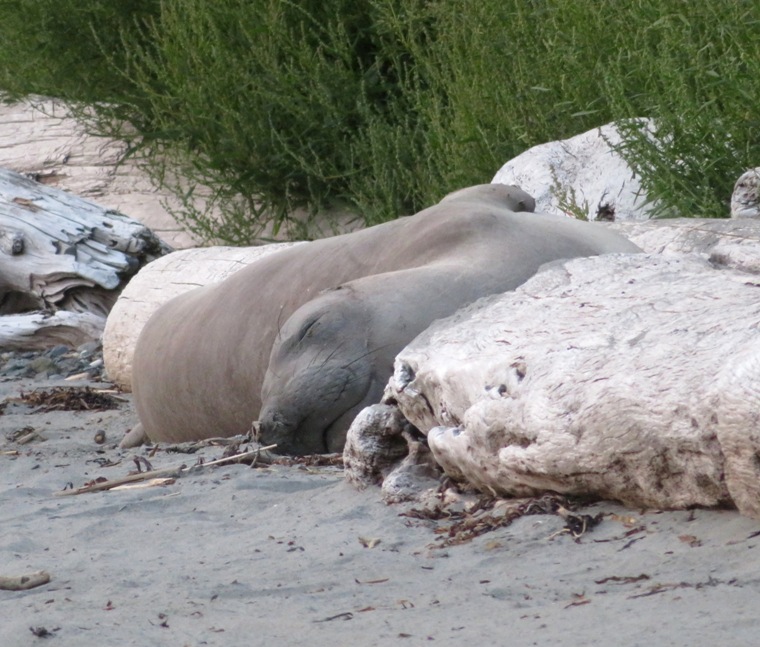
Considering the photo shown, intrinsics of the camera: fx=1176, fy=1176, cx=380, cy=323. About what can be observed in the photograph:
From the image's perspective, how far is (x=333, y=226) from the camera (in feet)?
28.4

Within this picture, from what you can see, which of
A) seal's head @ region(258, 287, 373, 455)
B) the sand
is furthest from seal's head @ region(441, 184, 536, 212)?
the sand

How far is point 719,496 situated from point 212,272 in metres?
4.54

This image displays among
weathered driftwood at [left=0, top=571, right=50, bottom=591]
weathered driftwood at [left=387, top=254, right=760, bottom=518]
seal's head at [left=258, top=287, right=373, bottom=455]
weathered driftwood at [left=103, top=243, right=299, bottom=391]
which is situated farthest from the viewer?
weathered driftwood at [left=103, top=243, right=299, bottom=391]

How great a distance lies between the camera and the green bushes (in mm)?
5457

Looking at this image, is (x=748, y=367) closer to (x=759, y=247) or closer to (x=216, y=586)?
(x=216, y=586)

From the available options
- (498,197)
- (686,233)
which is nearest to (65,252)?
(498,197)

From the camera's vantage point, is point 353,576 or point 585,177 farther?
point 585,177

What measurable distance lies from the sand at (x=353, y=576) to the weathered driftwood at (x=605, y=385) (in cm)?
11

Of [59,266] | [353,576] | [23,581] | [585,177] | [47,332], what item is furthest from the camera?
[59,266]

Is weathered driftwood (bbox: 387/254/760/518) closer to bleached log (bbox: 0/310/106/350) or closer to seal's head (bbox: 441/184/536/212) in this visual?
seal's head (bbox: 441/184/536/212)

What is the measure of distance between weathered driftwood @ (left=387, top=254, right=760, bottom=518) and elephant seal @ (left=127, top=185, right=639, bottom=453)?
0.41 m

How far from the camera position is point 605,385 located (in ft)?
7.66

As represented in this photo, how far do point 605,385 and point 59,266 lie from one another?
619 cm

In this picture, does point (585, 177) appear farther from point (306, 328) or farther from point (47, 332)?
point (47, 332)
